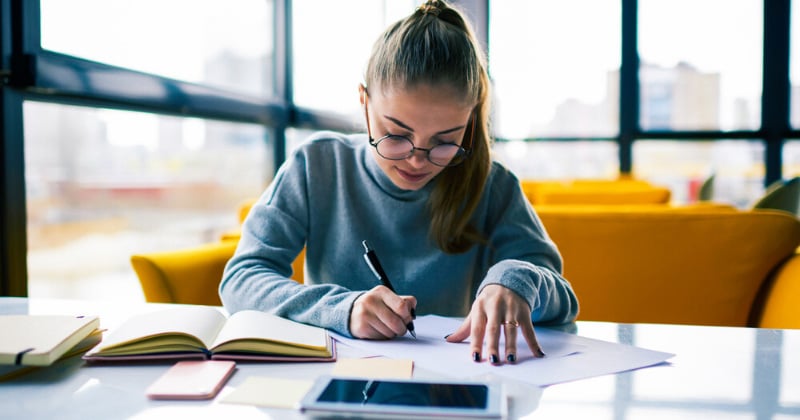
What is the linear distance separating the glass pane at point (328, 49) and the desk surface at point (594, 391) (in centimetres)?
274

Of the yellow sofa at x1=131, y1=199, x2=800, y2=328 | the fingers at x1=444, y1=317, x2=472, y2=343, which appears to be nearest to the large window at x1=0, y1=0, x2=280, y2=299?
the yellow sofa at x1=131, y1=199, x2=800, y2=328

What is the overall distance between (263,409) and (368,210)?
29.2 inches

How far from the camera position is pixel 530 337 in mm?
811

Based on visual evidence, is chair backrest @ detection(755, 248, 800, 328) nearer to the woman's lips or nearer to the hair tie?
the woman's lips

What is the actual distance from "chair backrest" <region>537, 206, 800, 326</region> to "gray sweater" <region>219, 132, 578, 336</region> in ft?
1.20

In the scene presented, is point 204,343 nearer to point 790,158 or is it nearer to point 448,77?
point 448,77

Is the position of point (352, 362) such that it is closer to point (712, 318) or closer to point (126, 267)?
point (712, 318)

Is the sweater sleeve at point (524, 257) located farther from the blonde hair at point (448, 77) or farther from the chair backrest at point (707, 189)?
the chair backrest at point (707, 189)

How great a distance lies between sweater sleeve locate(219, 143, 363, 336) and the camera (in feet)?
3.02

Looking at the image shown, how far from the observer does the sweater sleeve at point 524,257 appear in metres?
0.91

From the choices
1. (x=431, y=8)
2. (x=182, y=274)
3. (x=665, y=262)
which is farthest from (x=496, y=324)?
(x=665, y=262)

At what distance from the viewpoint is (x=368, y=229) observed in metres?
1.29

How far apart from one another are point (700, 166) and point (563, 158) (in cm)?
123

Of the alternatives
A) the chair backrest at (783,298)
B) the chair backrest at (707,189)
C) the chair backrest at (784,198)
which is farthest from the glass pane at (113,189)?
the chair backrest at (707,189)
